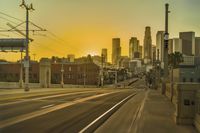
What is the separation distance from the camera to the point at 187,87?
15539 mm

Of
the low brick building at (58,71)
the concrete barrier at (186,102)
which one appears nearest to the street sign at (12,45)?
the concrete barrier at (186,102)

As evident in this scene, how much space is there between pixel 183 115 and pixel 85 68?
138 metres

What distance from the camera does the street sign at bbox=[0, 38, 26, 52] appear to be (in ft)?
262

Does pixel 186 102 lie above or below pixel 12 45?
below

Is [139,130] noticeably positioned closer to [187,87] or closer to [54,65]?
[187,87]

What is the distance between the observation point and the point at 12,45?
81250 mm

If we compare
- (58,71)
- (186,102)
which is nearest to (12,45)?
(186,102)

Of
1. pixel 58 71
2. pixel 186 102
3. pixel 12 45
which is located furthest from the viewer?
pixel 58 71

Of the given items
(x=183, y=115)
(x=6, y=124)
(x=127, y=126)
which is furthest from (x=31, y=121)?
(x=183, y=115)

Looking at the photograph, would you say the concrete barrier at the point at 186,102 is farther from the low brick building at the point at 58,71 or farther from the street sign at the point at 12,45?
the low brick building at the point at 58,71

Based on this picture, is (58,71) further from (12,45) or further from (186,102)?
(186,102)

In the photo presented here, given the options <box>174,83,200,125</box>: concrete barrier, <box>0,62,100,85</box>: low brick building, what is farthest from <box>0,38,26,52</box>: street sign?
<box>0,62,100,85</box>: low brick building

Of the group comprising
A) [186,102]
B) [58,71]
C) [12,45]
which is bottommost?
[186,102]

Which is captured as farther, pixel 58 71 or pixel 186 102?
pixel 58 71
